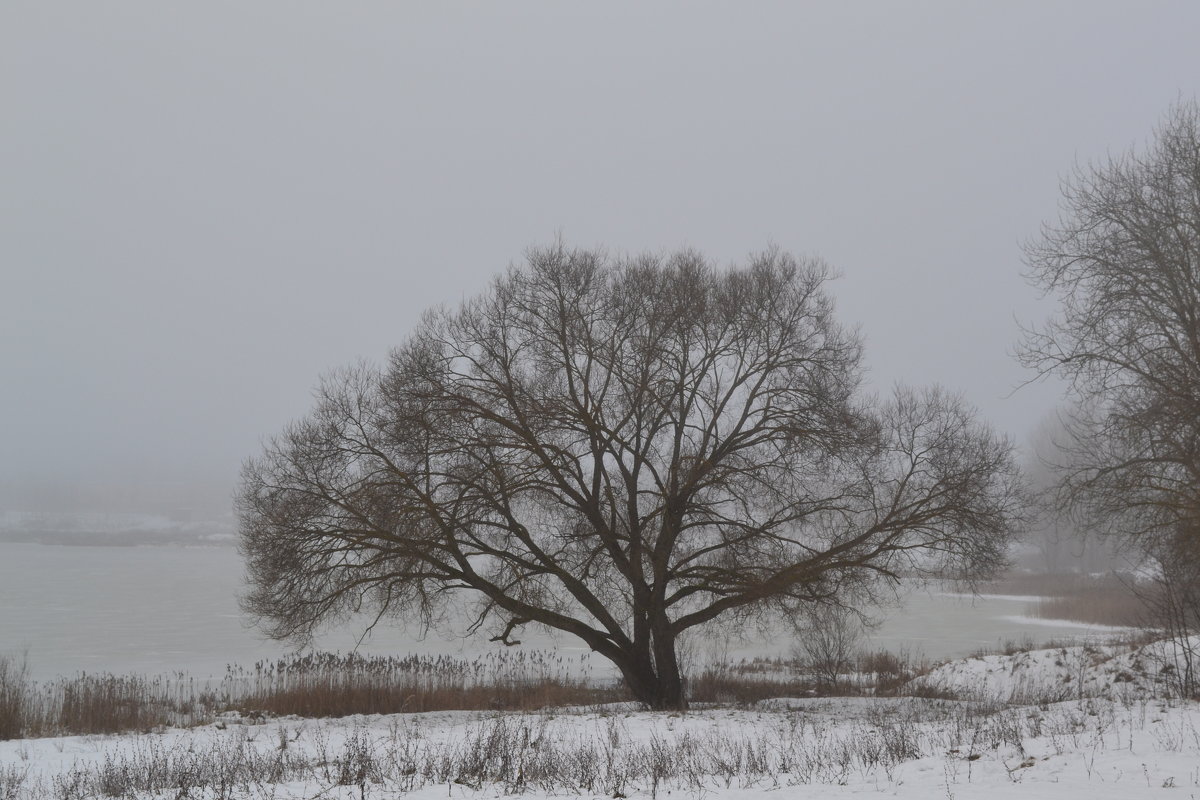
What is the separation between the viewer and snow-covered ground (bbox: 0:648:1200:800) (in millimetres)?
7875

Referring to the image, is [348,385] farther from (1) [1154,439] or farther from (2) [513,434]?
(1) [1154,439]

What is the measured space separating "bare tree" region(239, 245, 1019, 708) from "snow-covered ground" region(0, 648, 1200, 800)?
319 centimetres

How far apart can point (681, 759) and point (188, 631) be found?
30.1 meters

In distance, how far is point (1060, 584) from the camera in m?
56.3

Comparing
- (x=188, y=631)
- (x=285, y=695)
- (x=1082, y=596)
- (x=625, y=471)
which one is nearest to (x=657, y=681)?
(x=625, y=471)

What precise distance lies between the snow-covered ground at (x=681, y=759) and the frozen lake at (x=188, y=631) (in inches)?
226

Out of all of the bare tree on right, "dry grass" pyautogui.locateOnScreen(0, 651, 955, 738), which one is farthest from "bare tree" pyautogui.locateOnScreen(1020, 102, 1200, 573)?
"dry grass" pyautogui.locateOnScreen(0, 651, 955, 738)

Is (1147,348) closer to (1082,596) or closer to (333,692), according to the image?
(333,692)

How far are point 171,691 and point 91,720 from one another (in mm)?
4511

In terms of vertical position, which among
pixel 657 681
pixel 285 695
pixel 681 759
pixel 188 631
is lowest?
pixel 657 681

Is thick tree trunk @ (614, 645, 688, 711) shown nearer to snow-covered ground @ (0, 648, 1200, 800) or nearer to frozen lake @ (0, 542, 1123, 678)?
snow-covered ground @ (0, 648, 1200, 800)

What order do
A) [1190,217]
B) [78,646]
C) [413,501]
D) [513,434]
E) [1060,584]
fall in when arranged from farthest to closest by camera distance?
[1060,584]
[78,646]
[513,434]
[413,501]
[1190,217]

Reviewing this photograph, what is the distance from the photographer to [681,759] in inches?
399

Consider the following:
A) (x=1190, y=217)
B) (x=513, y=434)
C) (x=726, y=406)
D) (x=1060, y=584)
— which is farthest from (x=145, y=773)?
(x=1060, y=584)
